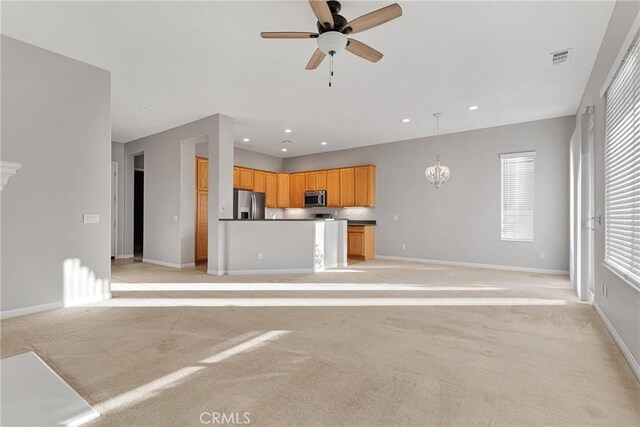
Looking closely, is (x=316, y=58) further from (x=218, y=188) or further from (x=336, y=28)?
(x=218, y=188)

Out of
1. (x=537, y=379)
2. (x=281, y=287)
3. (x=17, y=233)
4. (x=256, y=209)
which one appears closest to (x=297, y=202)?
(x=256, y=209)

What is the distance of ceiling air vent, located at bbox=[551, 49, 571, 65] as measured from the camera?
3554 mm

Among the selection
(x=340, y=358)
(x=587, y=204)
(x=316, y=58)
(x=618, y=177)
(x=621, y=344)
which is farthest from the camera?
(x=587, y=204)

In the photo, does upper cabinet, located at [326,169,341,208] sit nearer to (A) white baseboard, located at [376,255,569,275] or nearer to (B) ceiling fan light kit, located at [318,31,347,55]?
Answer: (A) white baseboard, located at [376,255,569,275]

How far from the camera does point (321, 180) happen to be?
884cm

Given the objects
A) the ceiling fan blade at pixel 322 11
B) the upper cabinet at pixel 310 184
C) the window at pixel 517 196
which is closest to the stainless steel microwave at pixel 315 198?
the upper cabinet at pixel 310 184

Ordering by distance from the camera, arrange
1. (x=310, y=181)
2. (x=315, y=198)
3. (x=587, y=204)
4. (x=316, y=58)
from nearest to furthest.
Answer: (x=316, y=58), (x=587, y=204), (x=315, y=198), (x=310, y=181)

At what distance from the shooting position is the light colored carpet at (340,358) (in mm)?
1729

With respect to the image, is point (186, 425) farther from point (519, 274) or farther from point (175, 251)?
point (519, 274)

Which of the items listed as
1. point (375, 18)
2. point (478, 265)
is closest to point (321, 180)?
point (478, 265)

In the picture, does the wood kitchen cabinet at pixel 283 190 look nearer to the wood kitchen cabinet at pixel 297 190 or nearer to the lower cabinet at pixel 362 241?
the wood kitchen cabinet at pixel 297 190

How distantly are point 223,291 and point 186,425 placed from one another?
292 cm

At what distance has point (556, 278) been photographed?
17.9 ft

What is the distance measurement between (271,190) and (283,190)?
0.41 m
